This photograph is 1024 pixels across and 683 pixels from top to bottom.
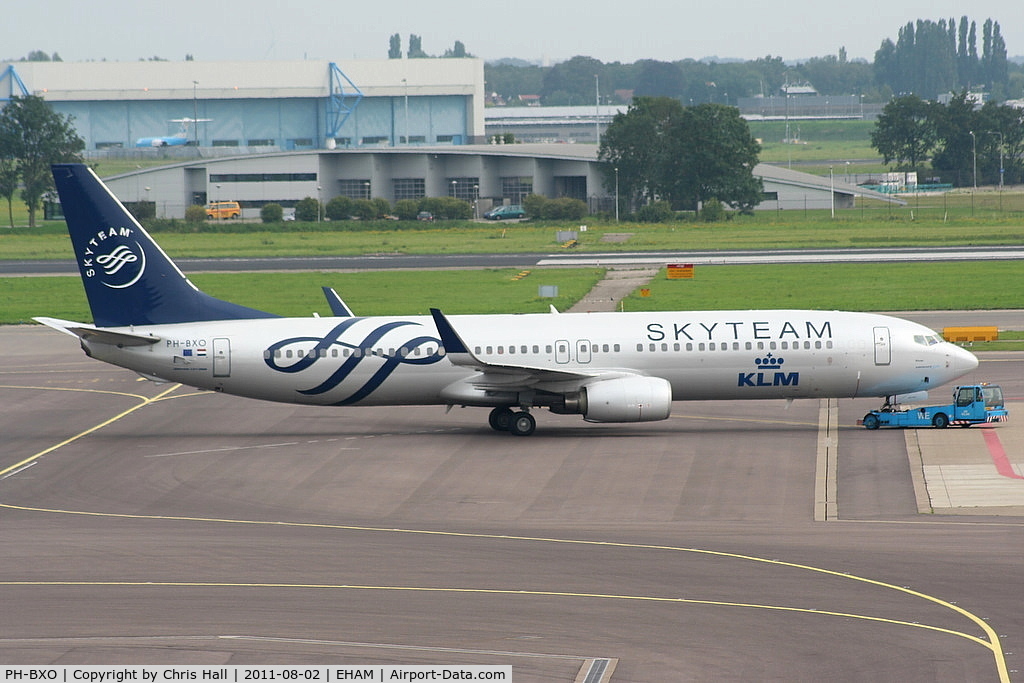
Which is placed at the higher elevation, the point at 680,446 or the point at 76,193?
the point at 76,193

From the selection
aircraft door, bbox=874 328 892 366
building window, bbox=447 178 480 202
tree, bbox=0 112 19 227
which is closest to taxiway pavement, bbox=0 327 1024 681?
aircraft door, bbox=874 328 892 366

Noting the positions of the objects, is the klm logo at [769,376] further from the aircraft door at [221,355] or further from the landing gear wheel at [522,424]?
the aircraft door at [221,355]

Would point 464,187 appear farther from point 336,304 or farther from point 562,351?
point 562,351

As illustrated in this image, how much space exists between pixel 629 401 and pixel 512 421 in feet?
14.4

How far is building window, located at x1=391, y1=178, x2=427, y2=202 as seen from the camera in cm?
18612

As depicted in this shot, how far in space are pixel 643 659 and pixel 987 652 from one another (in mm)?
5942

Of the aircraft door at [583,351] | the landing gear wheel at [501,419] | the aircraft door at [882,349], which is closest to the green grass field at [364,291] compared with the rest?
the landing gear wheel at [501,419]

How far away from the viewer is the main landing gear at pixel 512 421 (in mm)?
43938

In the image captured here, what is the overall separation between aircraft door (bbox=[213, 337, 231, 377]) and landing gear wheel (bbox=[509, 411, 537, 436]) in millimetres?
10103

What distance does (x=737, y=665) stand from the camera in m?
21.5

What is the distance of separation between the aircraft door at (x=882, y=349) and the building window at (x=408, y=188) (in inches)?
5728

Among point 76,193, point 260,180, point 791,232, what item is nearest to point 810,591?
point 76,193

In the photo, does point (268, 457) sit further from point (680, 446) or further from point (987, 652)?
point (987, 652)

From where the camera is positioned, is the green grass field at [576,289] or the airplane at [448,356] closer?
the airplane at [448,356]
